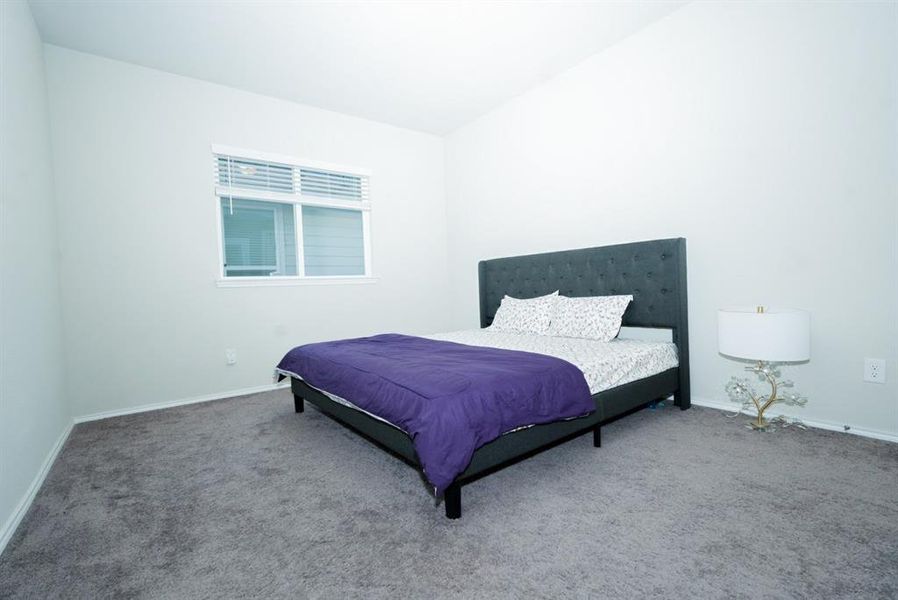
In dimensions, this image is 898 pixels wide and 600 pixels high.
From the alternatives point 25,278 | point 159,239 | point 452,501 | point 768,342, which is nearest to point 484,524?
point 452,501

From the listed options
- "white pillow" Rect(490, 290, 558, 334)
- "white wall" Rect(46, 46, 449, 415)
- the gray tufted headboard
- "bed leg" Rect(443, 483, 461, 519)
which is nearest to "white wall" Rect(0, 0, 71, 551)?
"white wall" Rect(46, 46, 449, 415)

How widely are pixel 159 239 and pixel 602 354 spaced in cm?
355

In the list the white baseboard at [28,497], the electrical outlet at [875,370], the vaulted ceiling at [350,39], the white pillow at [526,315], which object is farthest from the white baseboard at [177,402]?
the electrical outlet at [875,370]

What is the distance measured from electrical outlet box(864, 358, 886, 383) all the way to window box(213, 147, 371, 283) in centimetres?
398

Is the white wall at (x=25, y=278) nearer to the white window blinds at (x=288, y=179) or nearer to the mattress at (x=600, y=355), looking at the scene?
the white window blinds at (x=288, y=179)

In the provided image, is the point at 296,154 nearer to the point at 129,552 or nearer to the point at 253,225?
the point at 253,225

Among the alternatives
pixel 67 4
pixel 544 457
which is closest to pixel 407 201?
pixel 67 4

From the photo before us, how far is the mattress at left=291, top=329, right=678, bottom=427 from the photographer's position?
92.1 inches

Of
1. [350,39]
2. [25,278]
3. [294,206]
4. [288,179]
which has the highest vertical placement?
[350,39]

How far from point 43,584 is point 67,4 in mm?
3263

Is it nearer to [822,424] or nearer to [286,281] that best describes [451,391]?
[822,424]

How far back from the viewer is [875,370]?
2293 millimetres

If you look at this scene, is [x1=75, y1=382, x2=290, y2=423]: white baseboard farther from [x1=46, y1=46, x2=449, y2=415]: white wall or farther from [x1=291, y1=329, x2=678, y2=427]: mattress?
[x1=291, y1=329, x2=678, y2=427]: mattress

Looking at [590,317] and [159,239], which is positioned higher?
[159,239]
